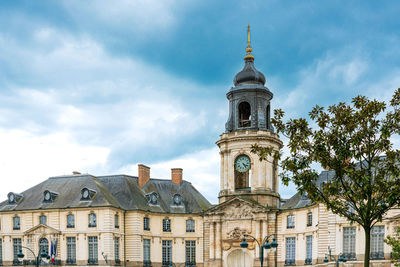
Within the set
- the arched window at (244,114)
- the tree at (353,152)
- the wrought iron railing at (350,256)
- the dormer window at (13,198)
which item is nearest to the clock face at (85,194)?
the dormer window at (13,198)

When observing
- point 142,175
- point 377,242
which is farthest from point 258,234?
point 142,175

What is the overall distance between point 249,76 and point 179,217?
15.7 metres

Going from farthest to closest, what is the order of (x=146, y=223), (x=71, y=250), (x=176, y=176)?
(x=176, y=176) → (x=146, y=223) → (x=71, y=250)

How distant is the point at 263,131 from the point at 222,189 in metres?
6.97

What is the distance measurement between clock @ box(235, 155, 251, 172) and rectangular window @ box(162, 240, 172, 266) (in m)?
10.4

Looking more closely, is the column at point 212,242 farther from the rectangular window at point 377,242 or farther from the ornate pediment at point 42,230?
the rectangular window at point 377,242

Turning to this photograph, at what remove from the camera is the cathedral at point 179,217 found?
52.0 metres

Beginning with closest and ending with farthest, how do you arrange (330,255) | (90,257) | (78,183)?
(330,255) < (90,257) < (78,183)

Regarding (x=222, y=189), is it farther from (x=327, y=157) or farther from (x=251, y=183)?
(x=327, y=157)

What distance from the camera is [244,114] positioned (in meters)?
56.8

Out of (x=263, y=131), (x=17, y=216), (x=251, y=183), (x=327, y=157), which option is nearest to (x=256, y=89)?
(x=263, y=131)

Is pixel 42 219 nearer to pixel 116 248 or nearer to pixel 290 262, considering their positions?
pixel 116 248

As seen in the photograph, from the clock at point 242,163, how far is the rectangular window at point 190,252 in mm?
9041

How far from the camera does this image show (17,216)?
5634cm
